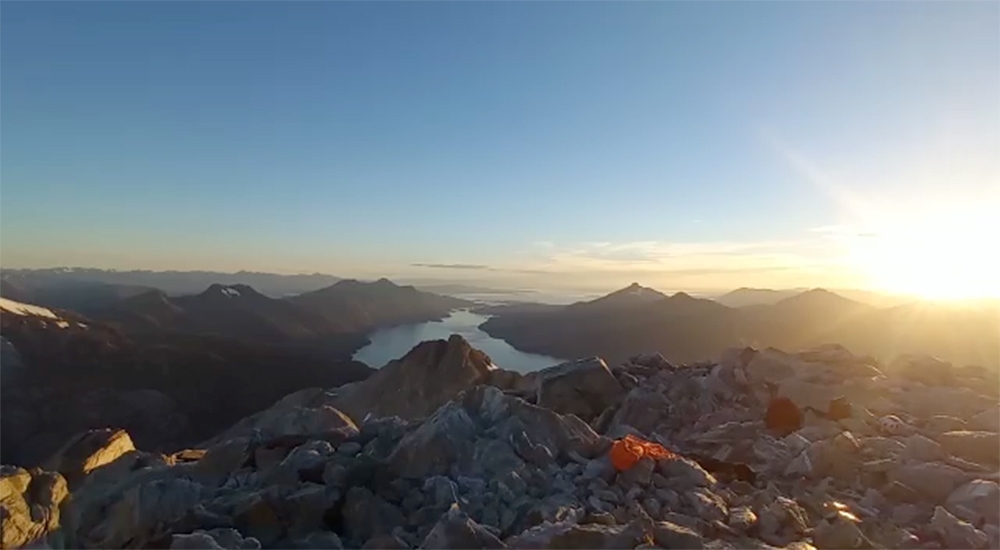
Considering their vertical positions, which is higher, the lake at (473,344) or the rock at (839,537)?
the rock at (839,537)

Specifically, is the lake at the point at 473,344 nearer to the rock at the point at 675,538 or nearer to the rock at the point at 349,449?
the rock at the point at 349,449

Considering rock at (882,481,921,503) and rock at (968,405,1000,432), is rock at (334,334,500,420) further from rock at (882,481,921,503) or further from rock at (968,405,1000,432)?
rock at (882,481,921,503)

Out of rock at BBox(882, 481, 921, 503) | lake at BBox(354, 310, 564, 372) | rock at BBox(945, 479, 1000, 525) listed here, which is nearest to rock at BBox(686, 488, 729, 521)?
rock at BBox(882, 481, 921, 503)

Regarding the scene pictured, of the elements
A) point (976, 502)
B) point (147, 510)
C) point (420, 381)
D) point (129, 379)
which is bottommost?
point (129, 379)

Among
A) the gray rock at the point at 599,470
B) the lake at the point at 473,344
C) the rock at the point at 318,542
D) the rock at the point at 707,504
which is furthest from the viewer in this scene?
the lake at the point at 473,344

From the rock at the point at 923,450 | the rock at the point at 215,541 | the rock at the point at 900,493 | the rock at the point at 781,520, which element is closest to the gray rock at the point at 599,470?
→ the rock at the point at 781,520

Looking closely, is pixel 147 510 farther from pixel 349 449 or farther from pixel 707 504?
pixel 707 504

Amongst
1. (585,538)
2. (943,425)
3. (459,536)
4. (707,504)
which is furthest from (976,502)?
(459,536)
